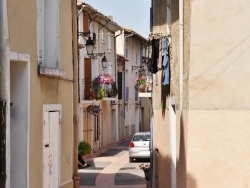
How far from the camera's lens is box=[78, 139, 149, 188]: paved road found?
21.5m

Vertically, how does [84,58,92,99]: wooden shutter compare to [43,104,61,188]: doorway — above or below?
above

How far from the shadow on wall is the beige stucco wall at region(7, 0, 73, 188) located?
231 cm

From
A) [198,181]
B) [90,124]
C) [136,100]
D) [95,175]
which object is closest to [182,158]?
[198,181]

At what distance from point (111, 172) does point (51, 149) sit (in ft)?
45.3

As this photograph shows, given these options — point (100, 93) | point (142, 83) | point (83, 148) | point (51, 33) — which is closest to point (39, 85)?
point (51, 33)

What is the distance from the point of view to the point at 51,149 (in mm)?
11617

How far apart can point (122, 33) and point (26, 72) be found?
36853 mm

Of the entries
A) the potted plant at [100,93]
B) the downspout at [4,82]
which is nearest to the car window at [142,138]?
the potted plant at [100,93]

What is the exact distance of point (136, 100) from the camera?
5381 cm

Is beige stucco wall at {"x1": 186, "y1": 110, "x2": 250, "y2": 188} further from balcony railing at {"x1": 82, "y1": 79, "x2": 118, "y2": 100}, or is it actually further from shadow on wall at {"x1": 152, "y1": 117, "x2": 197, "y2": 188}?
balcony railing at {"x1": 82, "y1": 79, "x2": 118, "y2": 100}

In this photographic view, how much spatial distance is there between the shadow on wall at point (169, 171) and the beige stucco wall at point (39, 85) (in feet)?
7.57

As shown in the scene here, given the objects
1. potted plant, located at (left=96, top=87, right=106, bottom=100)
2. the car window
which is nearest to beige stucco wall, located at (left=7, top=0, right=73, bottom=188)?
the car window

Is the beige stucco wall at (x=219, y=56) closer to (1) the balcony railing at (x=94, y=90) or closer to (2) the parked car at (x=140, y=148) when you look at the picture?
(2) the parked car at (x=140, y=148)

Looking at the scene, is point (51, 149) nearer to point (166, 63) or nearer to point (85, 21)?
point (166, 63)
